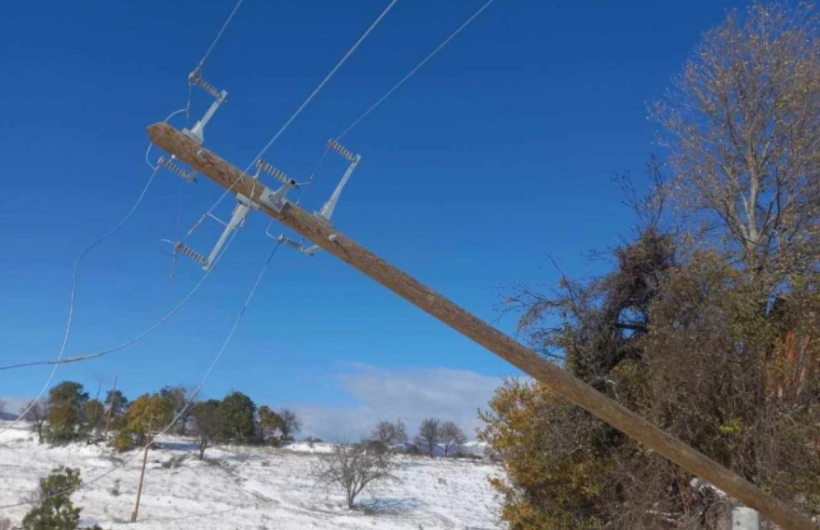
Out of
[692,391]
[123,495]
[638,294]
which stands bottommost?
[123,495]

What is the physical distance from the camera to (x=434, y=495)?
56.3 m

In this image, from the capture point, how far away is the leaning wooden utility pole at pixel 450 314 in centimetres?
455

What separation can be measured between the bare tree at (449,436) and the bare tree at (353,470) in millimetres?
44262

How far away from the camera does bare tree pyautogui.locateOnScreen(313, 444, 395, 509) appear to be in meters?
54.4

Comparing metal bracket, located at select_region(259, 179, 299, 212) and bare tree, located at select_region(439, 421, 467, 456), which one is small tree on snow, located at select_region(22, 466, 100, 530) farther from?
bare tree, located at select_region(439, 421, 467, 456)

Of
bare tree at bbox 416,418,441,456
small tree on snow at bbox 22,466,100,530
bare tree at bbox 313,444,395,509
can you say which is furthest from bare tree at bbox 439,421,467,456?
small tree on snow at bbox 22,466,100,530

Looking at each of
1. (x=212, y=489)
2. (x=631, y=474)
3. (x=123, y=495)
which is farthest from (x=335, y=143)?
(x=212, y=489)

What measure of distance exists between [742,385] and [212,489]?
44.2 meters

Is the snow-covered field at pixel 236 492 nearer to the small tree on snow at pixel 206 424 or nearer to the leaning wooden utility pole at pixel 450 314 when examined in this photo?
the small tree on snow at pixel 206 424

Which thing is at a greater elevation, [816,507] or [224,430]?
[224,430]

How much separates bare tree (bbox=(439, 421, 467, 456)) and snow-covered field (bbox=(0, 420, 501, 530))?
28.8 metres

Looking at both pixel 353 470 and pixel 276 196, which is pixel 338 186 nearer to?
pixel 276 196

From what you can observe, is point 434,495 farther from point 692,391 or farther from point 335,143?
point 335,143

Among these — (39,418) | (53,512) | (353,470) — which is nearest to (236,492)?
(353,470)
